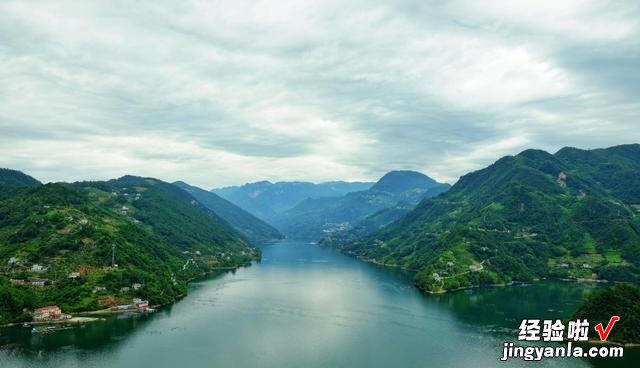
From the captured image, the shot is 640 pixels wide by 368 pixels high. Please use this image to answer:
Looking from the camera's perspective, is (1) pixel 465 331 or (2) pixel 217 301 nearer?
(1) pixel 465 331

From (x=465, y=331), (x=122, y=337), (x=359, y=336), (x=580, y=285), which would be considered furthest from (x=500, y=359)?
(x=580, y=285)

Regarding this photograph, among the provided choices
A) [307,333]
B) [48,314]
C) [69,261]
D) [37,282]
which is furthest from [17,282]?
[307,333]

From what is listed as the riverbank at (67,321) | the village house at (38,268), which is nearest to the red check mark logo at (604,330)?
the riverbank at (67,321)

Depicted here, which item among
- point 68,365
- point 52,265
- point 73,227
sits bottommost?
point 68,365

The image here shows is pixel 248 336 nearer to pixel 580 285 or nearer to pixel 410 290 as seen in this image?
pixel 410 290

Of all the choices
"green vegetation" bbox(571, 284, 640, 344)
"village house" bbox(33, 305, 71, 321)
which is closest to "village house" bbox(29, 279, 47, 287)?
"village house" bbox(33, 305, 71, 321)

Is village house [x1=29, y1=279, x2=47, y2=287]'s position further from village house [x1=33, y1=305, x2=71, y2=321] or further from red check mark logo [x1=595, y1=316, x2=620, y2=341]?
red check mark logo [x1=595, y1=316, x2=620, y2=341]

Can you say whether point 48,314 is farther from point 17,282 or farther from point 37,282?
point 17,282
